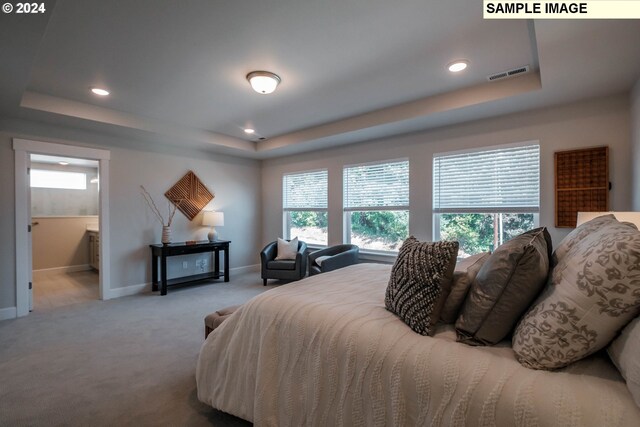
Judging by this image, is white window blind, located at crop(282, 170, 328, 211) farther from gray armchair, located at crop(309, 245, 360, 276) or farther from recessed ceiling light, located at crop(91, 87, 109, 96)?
recessed ceiling light, located at crop(91, 87, 109, 96)

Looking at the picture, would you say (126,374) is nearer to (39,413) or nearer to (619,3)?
(39,413)

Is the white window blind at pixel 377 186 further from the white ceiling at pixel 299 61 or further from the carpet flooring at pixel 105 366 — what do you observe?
the carpet flooring at pixel 105 366

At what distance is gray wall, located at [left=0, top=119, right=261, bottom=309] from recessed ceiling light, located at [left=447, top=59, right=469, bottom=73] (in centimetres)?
444

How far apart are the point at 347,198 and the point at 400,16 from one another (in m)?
3.34

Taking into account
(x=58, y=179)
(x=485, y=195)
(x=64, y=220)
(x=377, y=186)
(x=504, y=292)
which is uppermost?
(x=58, y=179)

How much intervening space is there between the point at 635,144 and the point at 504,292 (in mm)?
2864

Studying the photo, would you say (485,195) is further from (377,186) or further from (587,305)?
(587,305)

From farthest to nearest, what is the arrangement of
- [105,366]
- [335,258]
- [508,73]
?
[335,258]
[508,73]
[105,366]

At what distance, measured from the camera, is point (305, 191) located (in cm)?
585

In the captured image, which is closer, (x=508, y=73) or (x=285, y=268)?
(x=508, y=73)

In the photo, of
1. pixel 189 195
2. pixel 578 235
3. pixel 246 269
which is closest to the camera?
pixel 578 235

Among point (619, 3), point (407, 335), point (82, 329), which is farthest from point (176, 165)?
point (619, 3)

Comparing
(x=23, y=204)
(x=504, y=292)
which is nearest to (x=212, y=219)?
(x=23, y=204)

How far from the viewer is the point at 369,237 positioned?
4977mm
